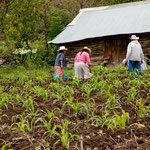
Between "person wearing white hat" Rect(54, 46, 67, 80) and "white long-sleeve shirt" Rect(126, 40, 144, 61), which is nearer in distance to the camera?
"white long-sleeve shirt" Rect(126, 40, 144, 61)

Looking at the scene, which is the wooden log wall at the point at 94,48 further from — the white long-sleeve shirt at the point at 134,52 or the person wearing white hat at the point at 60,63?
the white long-sleeve shirt at the point at 134,52

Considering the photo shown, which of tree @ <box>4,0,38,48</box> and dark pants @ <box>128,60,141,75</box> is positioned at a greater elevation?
tree @ <box>4,0,38,48</box>

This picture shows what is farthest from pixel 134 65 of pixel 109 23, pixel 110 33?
pixel 109 23

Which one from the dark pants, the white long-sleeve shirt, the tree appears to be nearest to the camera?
the white long-sleeve shirt

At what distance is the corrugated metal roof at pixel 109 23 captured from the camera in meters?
13.6

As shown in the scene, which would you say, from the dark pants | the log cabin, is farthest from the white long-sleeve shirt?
the log cabin

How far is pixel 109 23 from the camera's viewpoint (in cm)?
1474

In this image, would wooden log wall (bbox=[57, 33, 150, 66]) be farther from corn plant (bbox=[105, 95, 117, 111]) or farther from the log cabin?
corn plant (bbox=[105, 95, 117, 111])

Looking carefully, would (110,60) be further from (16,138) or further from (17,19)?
(16,138)

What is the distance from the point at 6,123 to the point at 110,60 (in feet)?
36.3

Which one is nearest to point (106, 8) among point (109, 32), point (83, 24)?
point (83, 24)

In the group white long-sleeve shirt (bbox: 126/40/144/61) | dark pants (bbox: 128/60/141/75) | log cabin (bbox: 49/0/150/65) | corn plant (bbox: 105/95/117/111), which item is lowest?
corn plant (bbox: 105/95/117/111)

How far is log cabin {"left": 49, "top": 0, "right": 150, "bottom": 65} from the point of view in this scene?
13602 mm

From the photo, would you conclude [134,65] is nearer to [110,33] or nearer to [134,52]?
[134,52]
